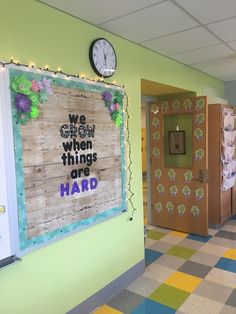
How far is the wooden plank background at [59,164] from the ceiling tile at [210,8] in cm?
99

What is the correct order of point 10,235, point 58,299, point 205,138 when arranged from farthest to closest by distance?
point 205,138 < point 58,299 < point 10,235

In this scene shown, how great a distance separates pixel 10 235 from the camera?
1773 millimetres

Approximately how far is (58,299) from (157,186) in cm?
264

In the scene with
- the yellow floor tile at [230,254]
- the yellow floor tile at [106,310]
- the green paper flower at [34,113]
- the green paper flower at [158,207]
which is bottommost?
the yellow floor tile at [106,310]

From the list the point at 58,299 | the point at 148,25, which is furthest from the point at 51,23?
the point at 58,299

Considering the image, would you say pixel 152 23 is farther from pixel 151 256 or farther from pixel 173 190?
pixel 151 256

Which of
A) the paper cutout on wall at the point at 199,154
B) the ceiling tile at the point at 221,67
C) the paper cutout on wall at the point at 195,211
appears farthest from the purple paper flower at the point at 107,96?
the paper cutout on wall at the point at 195,211

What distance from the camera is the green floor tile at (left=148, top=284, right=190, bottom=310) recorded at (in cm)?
253

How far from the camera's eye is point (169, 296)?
8.66 feet

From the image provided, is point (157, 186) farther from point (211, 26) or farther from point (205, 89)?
point (211, 26)

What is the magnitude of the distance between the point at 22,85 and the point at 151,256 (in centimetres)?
271

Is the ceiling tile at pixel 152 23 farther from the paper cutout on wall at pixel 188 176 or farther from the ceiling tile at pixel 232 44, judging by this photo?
the paper cutout on wall at pixel 188 176

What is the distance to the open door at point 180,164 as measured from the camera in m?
3.91

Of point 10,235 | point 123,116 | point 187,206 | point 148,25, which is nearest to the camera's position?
point 10,235
